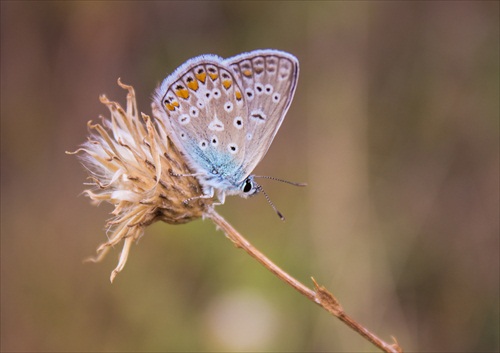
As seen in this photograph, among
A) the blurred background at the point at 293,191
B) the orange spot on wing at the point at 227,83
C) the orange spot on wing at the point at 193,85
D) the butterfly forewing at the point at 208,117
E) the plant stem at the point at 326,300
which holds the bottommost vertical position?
the blurred background at the point at 293,191

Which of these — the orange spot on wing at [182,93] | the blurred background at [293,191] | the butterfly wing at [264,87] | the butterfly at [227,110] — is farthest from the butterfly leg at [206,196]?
the blurred background at [293,191]

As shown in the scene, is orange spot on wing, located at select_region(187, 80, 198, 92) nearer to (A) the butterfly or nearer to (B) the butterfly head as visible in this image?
(A) the butterfly

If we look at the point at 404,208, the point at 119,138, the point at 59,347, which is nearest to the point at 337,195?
the point at 404,208

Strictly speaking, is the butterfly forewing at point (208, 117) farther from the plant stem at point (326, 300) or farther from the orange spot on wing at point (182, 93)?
the plant stem at point (326, 300)

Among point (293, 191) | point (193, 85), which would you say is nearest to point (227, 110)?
point (193, 85)

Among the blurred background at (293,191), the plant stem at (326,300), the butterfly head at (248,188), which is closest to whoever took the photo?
the plant stem at (326,300)

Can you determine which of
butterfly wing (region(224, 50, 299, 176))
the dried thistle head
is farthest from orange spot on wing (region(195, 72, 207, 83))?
the dried thistle head

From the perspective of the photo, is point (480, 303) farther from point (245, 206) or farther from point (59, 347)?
point (59, 347)

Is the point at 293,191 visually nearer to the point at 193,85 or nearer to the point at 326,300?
the point at 193,85
